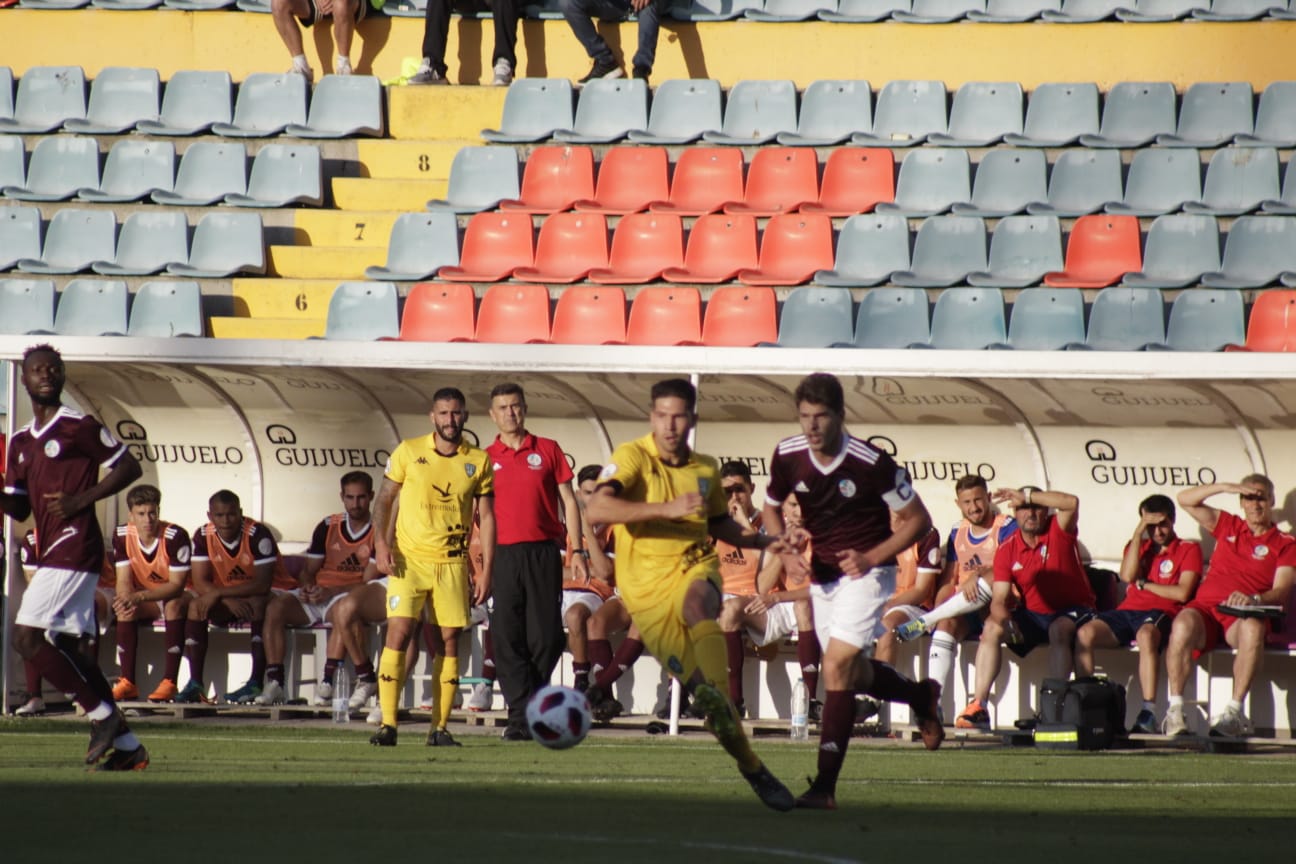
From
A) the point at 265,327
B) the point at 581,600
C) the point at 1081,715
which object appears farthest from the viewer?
the point at 265,327

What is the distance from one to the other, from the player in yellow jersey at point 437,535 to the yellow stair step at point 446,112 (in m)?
7.03

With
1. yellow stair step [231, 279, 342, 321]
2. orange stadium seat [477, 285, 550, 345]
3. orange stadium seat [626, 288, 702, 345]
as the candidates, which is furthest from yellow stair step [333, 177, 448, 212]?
orange stadium seat [626, 288, 702, 345]

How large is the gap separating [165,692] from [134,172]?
224 inches

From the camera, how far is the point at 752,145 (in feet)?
52.3

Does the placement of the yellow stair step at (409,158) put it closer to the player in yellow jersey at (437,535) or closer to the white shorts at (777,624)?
the white shorts at (777,624)

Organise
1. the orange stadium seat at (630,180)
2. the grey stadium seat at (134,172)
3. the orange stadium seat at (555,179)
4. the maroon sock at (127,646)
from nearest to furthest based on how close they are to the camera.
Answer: the maroon sock at (127,646)
the orange stadium seat at (630,180)
the orange stadium seat at (555,179)
the grey stadium seat at (134,172)

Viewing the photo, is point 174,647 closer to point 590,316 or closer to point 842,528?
point 590,316

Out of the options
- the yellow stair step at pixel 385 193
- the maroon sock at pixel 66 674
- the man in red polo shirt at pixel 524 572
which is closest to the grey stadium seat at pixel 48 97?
the yellow stair step at pixel 385 193

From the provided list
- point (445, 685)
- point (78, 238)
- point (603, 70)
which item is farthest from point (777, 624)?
point (78, 238)

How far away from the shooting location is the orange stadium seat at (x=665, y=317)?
45.9 ft

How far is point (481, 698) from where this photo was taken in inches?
503

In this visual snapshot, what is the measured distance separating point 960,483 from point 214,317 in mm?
6632

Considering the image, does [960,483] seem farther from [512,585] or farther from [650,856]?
[650,856]

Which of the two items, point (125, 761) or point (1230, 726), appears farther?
point (1230, 726)
